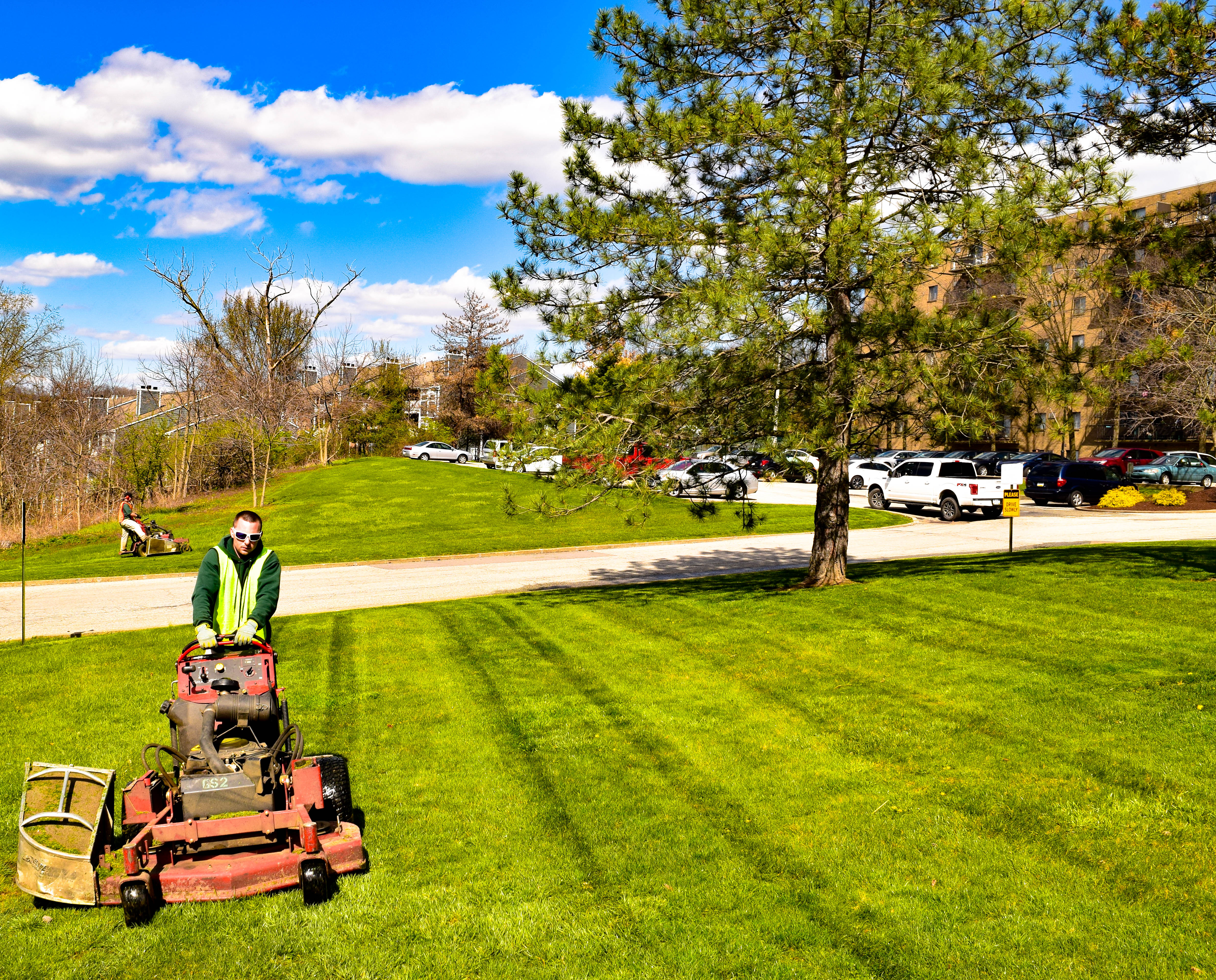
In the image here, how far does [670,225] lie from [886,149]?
305 centimetres

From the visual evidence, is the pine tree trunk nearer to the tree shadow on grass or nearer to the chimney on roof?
the tree shadow on grass

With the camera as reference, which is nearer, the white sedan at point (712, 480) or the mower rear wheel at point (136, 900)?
the mower rear wheel at point (136, 900)

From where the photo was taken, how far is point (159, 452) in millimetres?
43531

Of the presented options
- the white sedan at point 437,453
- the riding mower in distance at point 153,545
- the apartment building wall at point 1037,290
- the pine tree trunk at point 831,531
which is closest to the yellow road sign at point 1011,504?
the apartment building wall at point 1037,290

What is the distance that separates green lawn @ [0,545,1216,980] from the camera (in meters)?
4.72

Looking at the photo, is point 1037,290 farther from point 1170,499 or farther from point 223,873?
point 1170,499

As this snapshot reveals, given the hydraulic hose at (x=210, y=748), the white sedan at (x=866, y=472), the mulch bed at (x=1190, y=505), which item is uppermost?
the white sedan at (x=866, y=472)

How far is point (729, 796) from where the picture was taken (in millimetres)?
6766

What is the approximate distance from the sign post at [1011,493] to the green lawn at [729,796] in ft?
21.4

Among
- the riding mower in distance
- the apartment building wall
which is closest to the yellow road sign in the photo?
the apartment building wall

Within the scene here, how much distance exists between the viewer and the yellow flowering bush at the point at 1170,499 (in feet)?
109

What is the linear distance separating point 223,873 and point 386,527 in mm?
27059

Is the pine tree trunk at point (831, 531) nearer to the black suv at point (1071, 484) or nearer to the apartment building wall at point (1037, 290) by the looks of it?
the apartment building wall at point (1037, 290)

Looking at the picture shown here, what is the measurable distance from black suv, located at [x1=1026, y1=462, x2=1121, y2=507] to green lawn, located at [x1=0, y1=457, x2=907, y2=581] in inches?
280
